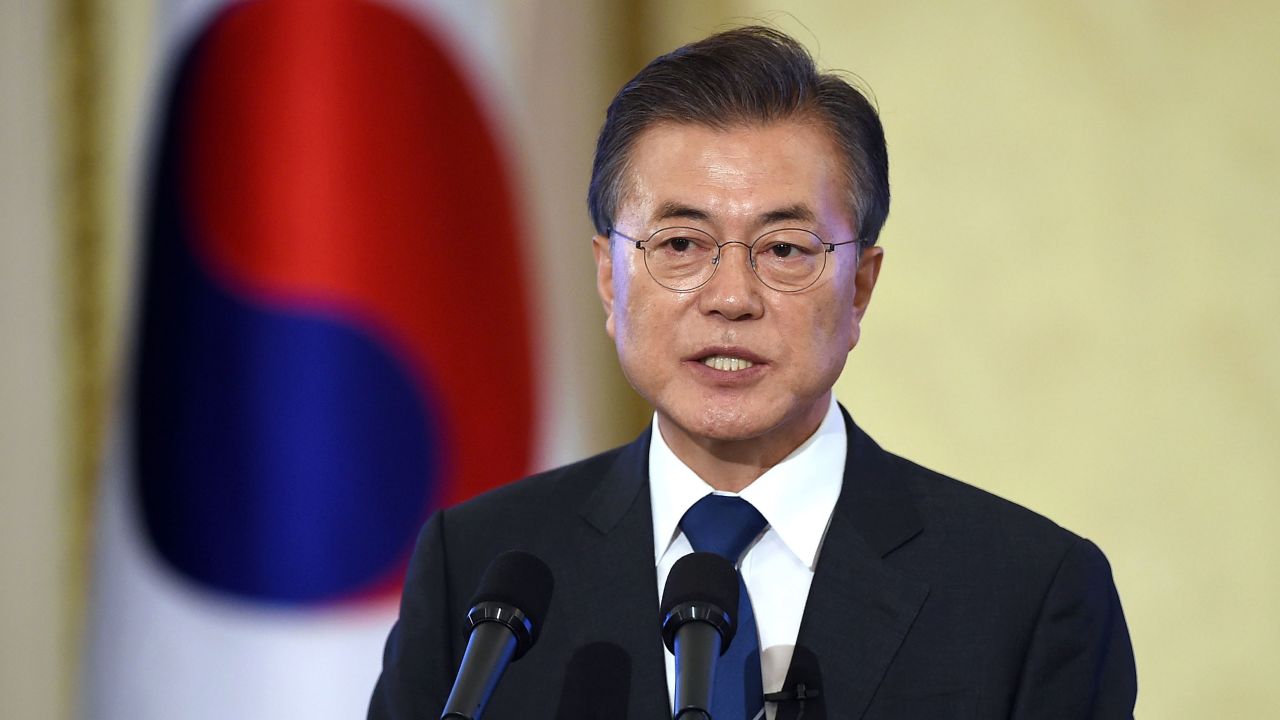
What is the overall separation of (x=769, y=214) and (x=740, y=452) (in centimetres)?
31

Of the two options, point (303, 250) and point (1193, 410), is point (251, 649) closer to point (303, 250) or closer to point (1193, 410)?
point (303, 250)

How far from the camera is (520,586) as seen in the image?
119 centimetres

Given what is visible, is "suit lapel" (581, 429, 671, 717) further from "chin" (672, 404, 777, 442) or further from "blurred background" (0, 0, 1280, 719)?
"blurred background" (0, 0, 1280, 719)

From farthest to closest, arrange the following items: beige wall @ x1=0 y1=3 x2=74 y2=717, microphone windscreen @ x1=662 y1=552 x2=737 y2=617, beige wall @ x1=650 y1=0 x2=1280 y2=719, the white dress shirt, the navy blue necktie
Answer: beige wall @ x1=0 y1=3 x2=74 y2=717, beige wall @ x1=650 y1=0 x2=1280 y2=719, the white dress shirt, the navy blue necktie, microphone windscreen @ x1=662 y1=552 x2=737 y2=617

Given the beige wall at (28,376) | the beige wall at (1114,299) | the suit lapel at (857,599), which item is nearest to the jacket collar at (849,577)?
the suit lapel at (857,599)

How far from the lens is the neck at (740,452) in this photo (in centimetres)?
163

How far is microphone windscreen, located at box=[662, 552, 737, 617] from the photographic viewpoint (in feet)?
3.72

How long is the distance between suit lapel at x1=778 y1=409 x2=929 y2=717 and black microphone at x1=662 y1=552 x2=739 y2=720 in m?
0.33

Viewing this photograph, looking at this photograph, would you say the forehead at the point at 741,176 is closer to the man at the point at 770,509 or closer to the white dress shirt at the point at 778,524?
the man at the point at 770,509

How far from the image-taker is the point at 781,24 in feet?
9.21

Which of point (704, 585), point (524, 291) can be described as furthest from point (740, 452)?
point (524, 291)

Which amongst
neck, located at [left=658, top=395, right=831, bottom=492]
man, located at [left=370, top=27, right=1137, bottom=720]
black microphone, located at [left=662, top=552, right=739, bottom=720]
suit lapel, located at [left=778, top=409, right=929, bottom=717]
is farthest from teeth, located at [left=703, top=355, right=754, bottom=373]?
black microphone, located at [left=662, top=552, right=739, bottom=720]

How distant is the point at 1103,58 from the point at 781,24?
67 cm

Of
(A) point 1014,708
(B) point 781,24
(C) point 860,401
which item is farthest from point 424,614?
(B) point 781,24
